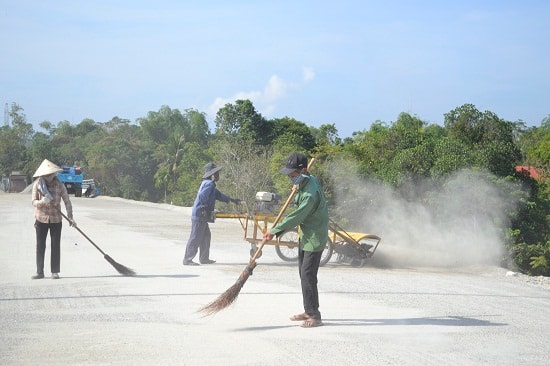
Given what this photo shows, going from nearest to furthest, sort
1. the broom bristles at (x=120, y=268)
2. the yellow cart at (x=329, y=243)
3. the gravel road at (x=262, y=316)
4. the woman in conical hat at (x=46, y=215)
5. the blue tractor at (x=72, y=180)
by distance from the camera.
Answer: the gravel road at (x=262, y=316), the woman in conical hat at (x=46, y=215), the broom bristles at (x=120, y=268), the yellow cart at (x=329, y=243), the blue tractor at (x=72, y=180)

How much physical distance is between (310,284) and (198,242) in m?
5.66

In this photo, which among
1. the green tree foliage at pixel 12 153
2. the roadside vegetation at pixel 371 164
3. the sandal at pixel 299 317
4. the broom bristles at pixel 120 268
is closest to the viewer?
the sandal at pixel 299 317

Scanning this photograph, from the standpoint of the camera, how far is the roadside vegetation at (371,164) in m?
19.1

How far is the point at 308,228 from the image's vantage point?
7871 mm

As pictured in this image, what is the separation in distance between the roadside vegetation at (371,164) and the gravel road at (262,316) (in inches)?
196

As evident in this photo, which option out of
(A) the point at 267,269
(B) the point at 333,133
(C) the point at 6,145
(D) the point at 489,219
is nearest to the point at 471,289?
(A) the point at 267,269

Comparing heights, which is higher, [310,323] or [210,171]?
[210,171]

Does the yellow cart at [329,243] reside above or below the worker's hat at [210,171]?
below

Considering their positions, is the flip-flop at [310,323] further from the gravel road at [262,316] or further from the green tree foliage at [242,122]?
the green tree foliage at [242,122]

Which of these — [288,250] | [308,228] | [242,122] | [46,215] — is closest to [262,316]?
[308,228]

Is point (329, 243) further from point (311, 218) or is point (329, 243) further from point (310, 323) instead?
point (310, 323)

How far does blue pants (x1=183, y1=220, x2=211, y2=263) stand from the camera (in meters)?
13.0

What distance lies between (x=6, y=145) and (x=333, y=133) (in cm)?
4700

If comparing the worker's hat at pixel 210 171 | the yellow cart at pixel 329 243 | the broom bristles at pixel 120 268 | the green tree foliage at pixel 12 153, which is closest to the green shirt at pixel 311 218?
the broom bristles at pixel 120 268
